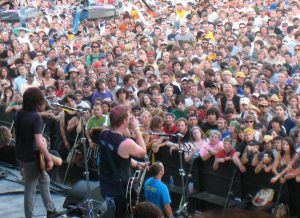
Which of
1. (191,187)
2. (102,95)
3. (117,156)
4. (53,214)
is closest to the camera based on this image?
(117,156)

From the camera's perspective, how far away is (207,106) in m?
11.9

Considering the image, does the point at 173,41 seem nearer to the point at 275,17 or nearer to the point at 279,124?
the point at 275,17

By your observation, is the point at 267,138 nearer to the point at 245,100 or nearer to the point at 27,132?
the point at 245,100

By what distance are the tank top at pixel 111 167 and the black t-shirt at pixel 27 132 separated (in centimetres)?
94

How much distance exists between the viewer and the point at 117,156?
23.9ft

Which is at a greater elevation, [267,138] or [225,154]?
[267,138]

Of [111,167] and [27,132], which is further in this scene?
[27,132]

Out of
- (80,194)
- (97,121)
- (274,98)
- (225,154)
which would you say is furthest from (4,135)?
(274,98)

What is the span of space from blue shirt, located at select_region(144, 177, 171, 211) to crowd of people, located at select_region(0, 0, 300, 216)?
2.41ft

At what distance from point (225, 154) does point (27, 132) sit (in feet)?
10.0

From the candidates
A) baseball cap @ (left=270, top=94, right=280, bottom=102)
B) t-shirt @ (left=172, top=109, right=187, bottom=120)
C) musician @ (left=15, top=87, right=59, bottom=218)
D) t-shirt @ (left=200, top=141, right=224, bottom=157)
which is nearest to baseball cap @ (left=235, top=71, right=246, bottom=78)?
baseball cap @ (left=270, top=94, right=280, bottom=102)

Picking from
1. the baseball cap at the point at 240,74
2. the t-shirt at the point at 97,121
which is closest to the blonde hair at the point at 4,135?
the t-shirt at the point at 97,121

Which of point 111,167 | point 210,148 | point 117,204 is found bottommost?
point 210,148

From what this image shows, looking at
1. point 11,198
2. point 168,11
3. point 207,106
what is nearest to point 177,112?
point 207,106
